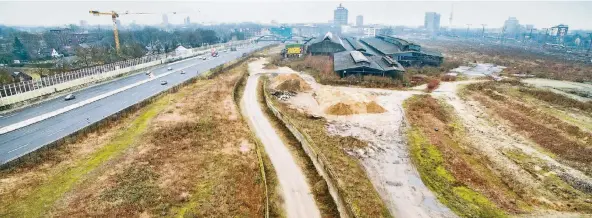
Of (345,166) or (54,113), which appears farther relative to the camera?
(54,113)

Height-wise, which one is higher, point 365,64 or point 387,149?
point 365,64

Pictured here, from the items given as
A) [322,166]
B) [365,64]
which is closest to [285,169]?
[322,166]

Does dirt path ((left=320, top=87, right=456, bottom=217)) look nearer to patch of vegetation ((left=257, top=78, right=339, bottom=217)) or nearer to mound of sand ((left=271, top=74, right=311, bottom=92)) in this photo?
patch of vegetation ((left=257, top=78, right=339, bottom=217))

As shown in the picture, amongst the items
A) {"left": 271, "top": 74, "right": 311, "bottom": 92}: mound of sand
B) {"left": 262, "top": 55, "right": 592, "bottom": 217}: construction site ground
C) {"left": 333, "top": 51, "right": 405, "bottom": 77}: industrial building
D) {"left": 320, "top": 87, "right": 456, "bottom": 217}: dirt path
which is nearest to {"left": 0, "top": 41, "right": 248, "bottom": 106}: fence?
{"left": 271, "top": 74, "right": 311, "bottom": 92}: mound of sand

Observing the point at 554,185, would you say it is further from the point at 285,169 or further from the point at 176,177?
the point at 176,177

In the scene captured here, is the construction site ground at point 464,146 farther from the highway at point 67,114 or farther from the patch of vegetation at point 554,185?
the highway at point 67,114

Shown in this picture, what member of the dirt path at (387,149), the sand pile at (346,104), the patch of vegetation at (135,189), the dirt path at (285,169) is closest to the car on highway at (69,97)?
the dirt path at (285,169)
